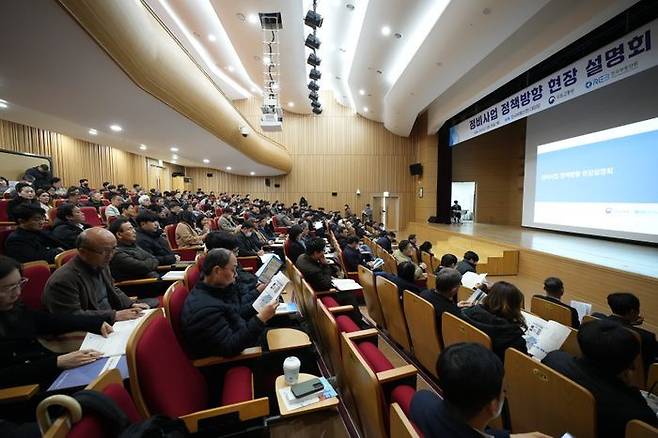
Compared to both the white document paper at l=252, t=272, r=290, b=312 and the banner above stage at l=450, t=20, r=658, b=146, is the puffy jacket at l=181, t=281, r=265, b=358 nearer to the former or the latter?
the white document paper at l=252, t=272, r=290, b=312

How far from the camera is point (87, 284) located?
195cm

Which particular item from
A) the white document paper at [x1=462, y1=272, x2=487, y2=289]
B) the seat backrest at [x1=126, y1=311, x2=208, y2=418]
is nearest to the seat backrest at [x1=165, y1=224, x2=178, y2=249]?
the seat backrest at [x1=126, y1=311, x2=208, y2=418]

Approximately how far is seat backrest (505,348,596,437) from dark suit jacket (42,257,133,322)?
2425mm

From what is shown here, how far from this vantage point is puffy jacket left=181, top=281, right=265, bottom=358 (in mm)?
1598

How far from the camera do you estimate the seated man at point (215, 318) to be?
160 centimetres

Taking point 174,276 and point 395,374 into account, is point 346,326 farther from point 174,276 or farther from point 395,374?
point 174,276

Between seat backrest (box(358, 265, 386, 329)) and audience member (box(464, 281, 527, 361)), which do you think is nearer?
Result: audience member (box(464, 281, 527, 361))

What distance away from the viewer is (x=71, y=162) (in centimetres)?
903

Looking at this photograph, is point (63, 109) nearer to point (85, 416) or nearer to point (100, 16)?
point (100, 16)

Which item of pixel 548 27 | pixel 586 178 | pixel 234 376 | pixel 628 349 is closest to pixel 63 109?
pixel 234 376

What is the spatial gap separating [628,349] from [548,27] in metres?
6.28

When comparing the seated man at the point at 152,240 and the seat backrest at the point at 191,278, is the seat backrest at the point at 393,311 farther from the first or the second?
the seated man at the point at 152,240

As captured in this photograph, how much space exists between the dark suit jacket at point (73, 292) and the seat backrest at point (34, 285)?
0.26 metres

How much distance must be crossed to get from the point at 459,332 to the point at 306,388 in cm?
107
